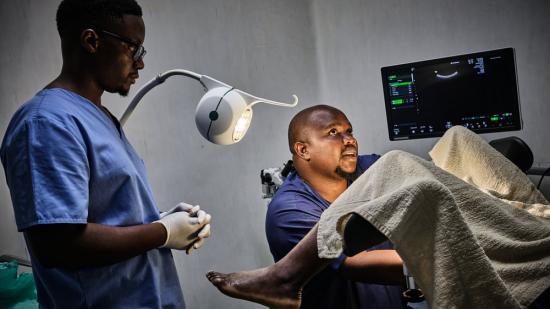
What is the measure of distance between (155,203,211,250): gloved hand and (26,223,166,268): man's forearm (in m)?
0.12

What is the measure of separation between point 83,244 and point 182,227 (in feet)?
0.94

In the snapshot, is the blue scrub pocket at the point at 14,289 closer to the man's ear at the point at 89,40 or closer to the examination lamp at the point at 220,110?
the examination lamp at the point at 220,110

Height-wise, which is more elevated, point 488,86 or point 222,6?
point 222,6

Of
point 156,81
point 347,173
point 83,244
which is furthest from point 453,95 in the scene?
point 83,244

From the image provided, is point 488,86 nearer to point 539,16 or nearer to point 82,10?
point 539,16

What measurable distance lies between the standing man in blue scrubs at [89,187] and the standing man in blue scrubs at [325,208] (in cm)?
41

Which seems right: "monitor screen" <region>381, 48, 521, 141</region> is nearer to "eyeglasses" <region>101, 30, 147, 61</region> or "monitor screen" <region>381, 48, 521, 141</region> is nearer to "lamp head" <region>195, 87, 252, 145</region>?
"lamp head" <region>195, 87, 252, 145</region>

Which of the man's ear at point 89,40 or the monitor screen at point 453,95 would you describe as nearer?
the man's ear at point 89,40

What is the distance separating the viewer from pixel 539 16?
2301 mm

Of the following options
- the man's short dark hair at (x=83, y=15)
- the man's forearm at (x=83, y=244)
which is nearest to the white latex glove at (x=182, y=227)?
the man's forearm at (x=83, y=244)

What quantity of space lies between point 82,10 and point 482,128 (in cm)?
175

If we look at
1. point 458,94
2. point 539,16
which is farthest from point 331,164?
point 539,16

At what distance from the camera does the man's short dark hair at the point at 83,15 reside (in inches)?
45.8

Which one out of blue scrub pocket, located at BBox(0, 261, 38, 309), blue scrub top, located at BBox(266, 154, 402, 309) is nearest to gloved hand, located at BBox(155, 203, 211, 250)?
blue scrub top, located at BBox(266, 154, 402, 309)
